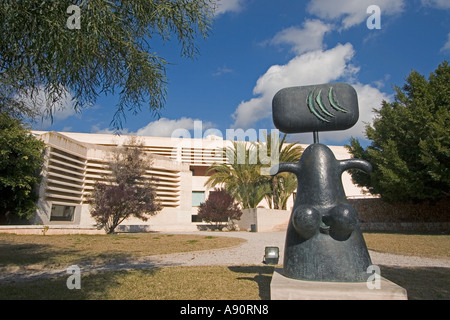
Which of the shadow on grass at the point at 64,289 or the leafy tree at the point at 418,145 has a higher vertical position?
the leafy tree at the point at 418,145

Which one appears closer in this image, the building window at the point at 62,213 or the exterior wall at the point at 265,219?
the building window at the point at 62,213

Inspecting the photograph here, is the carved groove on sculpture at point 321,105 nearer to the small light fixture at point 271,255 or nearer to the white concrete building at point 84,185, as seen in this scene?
the small light fixture at point 271,255

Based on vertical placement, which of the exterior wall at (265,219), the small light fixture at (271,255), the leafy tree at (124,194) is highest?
the leafy tree at (124,194)

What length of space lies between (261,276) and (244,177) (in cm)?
1833

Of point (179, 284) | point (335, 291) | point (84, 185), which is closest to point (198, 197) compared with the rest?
point (84, 185)

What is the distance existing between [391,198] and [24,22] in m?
19.4

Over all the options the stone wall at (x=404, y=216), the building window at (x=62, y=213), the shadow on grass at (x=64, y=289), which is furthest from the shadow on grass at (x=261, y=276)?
the building window at (x=62, y=213)

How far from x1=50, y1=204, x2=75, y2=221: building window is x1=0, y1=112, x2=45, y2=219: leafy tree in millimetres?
3201

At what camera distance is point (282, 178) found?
2388cm

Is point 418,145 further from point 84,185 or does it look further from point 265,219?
point 84,185

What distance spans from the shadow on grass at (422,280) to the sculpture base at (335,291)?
1.53m

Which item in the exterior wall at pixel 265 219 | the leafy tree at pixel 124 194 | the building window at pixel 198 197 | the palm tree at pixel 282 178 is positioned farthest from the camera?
the building window at pixel 198 197

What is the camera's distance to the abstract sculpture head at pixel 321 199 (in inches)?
136
